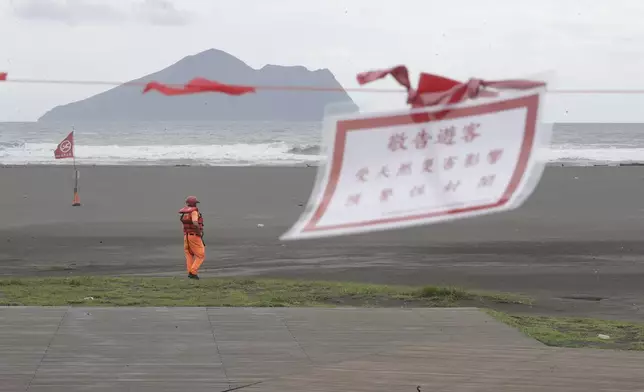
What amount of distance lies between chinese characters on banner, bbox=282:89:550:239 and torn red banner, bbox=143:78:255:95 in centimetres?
72

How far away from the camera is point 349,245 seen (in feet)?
70.5

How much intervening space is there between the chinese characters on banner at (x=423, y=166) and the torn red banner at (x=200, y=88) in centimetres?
72

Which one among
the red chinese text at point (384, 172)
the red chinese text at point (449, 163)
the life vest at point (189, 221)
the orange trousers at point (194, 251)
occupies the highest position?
the red chinese text at point (449, 163)

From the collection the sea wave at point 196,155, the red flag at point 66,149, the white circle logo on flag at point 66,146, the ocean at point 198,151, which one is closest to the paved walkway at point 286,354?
the red flag at point 66,149

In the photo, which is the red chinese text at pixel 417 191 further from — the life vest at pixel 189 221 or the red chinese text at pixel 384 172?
the life vest at pixel 189 221

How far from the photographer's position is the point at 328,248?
829 inches

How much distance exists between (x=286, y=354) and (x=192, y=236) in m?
6.72

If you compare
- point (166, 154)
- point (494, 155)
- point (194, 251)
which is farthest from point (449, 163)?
point (166, 154)

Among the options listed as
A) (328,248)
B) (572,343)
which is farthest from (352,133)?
(328,248)

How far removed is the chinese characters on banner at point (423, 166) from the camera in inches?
166

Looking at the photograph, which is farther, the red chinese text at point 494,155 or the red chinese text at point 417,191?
the red chinese text at point 417,191

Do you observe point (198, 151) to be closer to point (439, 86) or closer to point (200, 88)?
point (200, 88)

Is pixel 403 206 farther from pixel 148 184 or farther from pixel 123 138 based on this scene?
pixel 123 138

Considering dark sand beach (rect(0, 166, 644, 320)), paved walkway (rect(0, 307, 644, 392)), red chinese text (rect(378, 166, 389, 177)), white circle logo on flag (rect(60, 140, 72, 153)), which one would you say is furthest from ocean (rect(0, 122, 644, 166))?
red chinese text (rect(378, 166, 389, 177))
